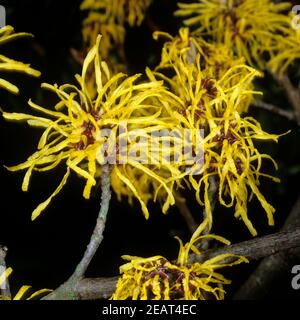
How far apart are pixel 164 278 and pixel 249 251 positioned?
0.11 metres

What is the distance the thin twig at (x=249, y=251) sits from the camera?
0.67 m

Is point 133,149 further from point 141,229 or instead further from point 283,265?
point 141,229

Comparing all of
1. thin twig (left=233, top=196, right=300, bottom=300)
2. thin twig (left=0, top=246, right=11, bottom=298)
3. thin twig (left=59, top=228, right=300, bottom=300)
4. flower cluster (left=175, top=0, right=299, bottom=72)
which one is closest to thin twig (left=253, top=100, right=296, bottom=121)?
flower cluster (left=175, top=0, right=299, bottom=72)

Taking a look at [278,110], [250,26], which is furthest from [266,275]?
[250,26]

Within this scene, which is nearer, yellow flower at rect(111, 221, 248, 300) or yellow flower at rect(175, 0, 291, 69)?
yellow flower at rect(111, 221, 248, 300)

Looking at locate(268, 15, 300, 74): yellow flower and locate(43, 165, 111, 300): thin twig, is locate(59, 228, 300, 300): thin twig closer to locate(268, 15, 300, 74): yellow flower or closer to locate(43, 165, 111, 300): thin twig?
locate(43, 165, 111, 300): thin twig

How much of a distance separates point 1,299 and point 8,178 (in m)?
0.68

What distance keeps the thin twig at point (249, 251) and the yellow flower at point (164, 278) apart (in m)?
0.01

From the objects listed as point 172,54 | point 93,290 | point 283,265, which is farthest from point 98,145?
point 283,265

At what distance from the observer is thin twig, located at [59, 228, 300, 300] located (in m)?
0.67

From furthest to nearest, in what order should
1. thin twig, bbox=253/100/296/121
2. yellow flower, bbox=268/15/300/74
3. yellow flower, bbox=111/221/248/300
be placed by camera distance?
1. thin twig, bbox=253/100/296/121
2. yellow flower, bbox=268/15/300/74
3. yellow flower, bbox=111/221/248/300

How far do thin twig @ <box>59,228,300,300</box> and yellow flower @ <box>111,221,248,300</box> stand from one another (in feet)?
0.04

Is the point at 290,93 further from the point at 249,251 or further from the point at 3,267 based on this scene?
Result: the point at 3,267

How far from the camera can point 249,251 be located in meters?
0.68
